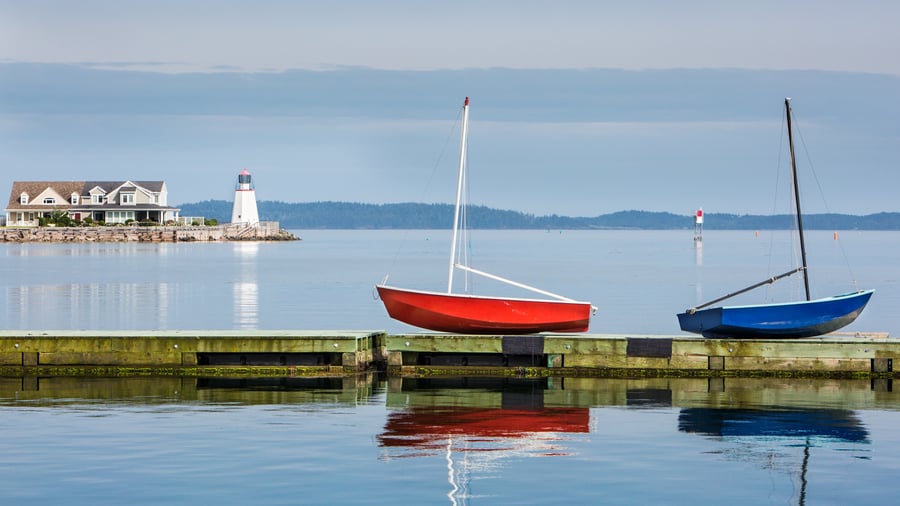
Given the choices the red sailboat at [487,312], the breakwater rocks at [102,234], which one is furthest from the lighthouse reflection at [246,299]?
the breakwater rocks at [102,234]

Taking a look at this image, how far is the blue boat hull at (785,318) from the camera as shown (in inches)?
1155

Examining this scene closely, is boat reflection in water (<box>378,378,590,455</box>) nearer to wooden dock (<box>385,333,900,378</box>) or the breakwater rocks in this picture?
wooden dock (<box>385,333,900,378</box>)

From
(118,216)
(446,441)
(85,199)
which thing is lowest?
(446,441)

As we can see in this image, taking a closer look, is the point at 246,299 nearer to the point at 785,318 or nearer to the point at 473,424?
the point at 785,318

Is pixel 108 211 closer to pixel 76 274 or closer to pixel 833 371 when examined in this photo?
pixel 76 274

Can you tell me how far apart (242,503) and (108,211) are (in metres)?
166

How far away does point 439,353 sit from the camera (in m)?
29.5

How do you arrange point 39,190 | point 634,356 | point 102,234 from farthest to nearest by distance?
point 39,190
point 102,234
point 634,356

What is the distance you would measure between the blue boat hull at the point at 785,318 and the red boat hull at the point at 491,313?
135 inches

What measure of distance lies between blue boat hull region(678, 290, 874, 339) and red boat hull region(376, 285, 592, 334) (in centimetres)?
→ 344

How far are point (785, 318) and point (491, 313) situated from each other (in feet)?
23.9

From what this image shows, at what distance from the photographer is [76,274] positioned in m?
91.0

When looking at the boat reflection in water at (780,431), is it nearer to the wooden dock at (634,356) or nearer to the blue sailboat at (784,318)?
the wooden dock at (634,356)

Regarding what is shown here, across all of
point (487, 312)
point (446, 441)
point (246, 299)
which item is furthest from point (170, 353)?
point (246, 299)
